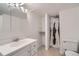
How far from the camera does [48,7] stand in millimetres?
922

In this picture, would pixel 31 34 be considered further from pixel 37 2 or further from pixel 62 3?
pixel 62 3

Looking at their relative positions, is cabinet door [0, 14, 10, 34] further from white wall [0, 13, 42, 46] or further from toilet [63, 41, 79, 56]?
toilet [63, 41, 79, 56]

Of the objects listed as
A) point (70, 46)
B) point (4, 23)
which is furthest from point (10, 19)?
point (70, 46)

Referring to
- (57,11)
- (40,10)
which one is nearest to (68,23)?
(57,11)

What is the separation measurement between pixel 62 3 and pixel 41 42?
1.78 ft

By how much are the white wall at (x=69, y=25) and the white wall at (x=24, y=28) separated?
297 millimetres

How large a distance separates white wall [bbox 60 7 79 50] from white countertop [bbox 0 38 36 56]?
0.41 m

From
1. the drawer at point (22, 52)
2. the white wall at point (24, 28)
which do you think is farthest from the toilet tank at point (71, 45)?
the drawer at point (22, 52)

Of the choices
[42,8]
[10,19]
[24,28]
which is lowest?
[24,28]

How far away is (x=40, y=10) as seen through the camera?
97cm

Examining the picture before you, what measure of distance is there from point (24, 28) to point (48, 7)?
1.29 ft

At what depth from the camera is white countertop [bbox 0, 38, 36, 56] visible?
82 centimetres

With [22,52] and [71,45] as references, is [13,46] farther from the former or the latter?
[71,45]

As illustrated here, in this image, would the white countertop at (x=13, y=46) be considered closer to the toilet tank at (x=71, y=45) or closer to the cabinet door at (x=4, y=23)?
the cabinet door at (x=4, y=23)
